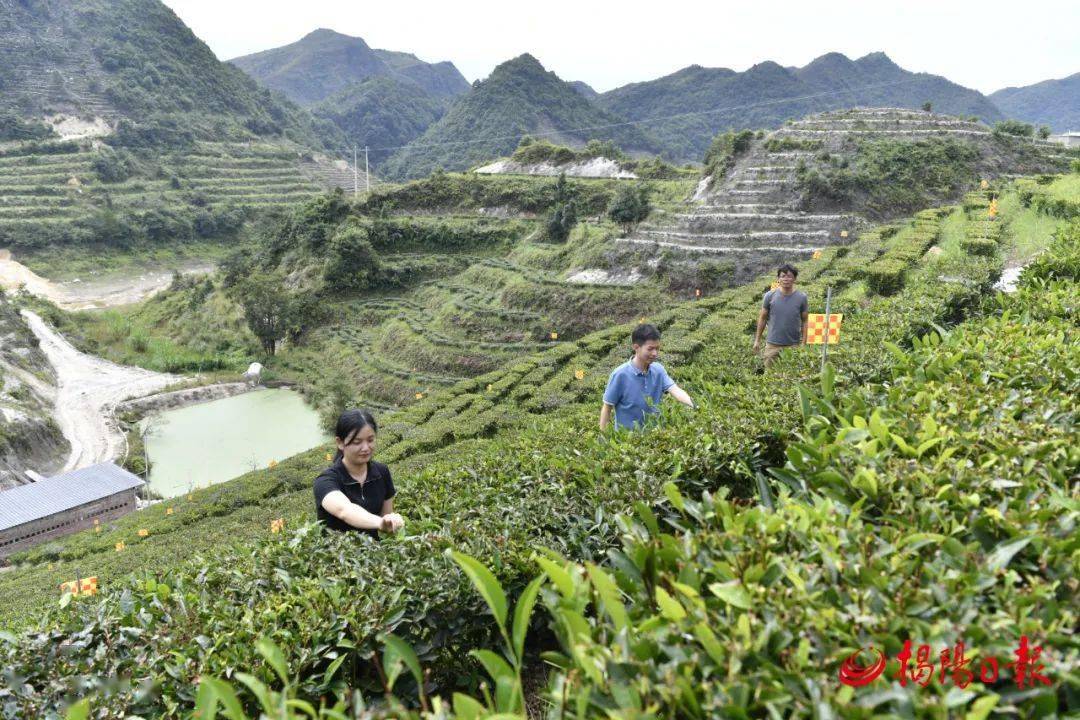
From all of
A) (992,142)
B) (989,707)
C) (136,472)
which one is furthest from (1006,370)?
(992,142)

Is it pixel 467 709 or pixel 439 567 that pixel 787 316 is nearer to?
pixel 439 567

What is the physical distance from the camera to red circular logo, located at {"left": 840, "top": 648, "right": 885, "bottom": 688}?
1.36 meters

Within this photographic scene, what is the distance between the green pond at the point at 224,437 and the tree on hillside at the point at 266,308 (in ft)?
14.3

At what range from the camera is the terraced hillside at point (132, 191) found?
48719mm

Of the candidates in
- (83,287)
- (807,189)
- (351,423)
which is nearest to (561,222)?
(807,189)

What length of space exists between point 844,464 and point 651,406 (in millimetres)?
2110

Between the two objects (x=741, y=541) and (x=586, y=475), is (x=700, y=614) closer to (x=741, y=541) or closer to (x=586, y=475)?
(x=741, y=541)

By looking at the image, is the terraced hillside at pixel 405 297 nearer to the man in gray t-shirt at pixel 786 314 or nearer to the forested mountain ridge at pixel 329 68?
the man in gray t-shirt at pixel 786 314

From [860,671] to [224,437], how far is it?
84.6ft

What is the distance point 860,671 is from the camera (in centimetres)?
138

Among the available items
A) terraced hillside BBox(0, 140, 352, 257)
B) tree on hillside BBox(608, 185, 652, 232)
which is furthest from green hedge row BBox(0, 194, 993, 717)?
terraced hillside BBox(0, 140, 352, 257)

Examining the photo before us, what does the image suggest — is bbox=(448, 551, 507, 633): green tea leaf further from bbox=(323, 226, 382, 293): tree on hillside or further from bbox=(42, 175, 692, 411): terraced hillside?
bbox=(323, 226, 382, 293): tree on hillside

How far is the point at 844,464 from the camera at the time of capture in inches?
92.0

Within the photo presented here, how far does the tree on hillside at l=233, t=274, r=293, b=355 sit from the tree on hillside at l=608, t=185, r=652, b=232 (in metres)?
17.2
